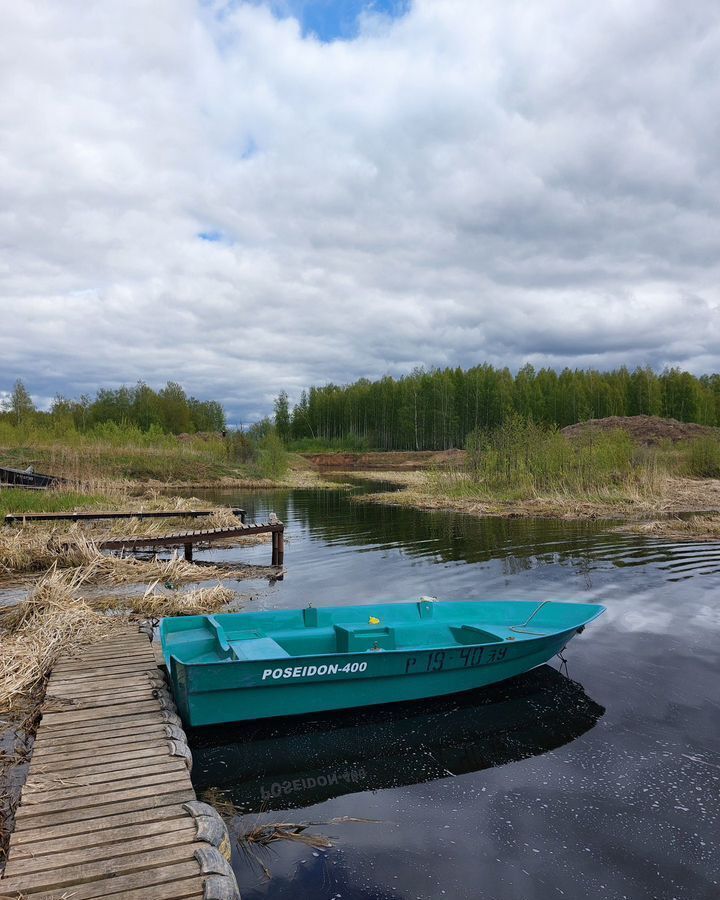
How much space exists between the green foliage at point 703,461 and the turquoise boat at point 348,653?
32.6 meters

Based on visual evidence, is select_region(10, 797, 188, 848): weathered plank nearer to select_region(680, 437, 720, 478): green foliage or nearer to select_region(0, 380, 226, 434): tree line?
select_region(680, 437, 720, 478): green foliage

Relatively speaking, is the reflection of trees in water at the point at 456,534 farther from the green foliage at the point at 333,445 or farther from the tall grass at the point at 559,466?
the green foliage at the point at 333,445

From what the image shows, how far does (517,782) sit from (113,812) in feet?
13.1

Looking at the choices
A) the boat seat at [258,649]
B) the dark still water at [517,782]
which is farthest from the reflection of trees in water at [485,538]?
the boat seat at [258,649]

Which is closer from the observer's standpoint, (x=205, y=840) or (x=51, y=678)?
(x=205, y=840)

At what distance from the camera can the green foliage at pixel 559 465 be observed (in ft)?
101

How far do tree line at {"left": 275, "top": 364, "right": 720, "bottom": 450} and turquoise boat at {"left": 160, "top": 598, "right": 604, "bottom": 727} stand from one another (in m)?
63.1

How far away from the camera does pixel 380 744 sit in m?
7.34

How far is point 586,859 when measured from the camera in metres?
5.26

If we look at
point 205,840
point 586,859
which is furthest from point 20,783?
point 586,859

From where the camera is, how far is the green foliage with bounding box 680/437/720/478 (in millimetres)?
37656

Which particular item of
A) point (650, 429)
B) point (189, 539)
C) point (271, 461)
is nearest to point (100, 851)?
point (189, 539)

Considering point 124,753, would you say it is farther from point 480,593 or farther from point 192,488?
point 192,488

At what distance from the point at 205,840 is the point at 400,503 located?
29.2 metres
